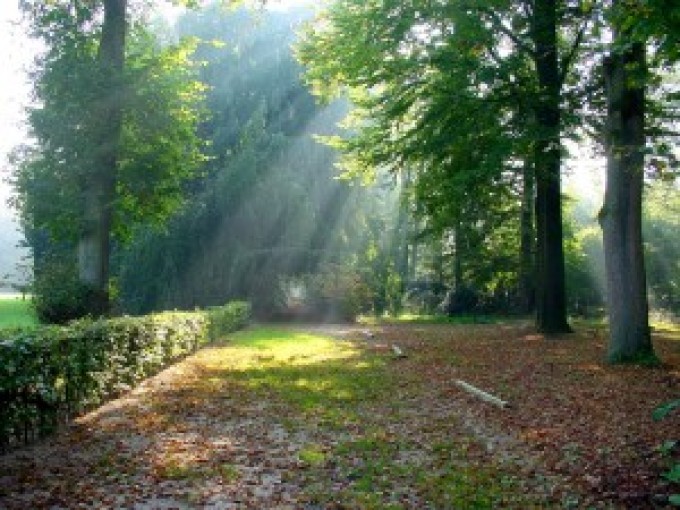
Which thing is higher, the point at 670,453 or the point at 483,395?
the point at 670,453

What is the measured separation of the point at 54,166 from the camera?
15.4 metres

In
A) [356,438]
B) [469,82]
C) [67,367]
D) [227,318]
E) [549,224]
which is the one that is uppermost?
[469,82]

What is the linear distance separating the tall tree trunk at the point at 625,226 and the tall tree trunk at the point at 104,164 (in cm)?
1159

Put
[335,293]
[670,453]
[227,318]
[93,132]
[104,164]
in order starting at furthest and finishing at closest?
[335,293] → [227,318] → [104,164] → [93,132] → [670,453]

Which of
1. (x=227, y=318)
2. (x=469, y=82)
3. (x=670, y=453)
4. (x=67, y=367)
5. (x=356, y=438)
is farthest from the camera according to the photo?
(x=227, y=318)

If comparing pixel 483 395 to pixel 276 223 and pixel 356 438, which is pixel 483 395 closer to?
pixel 356 438

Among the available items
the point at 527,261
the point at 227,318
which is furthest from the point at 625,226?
the point at 527,261

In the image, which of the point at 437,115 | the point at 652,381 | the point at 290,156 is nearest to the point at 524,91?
the point at 437,115

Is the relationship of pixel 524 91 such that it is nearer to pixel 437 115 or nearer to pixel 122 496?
pixel 437 115

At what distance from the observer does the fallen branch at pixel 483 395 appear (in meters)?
8.66

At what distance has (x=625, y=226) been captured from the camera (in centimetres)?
1216

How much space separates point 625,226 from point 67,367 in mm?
10451

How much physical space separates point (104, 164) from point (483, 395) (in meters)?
11.2

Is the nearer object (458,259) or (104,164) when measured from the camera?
(104,164)
